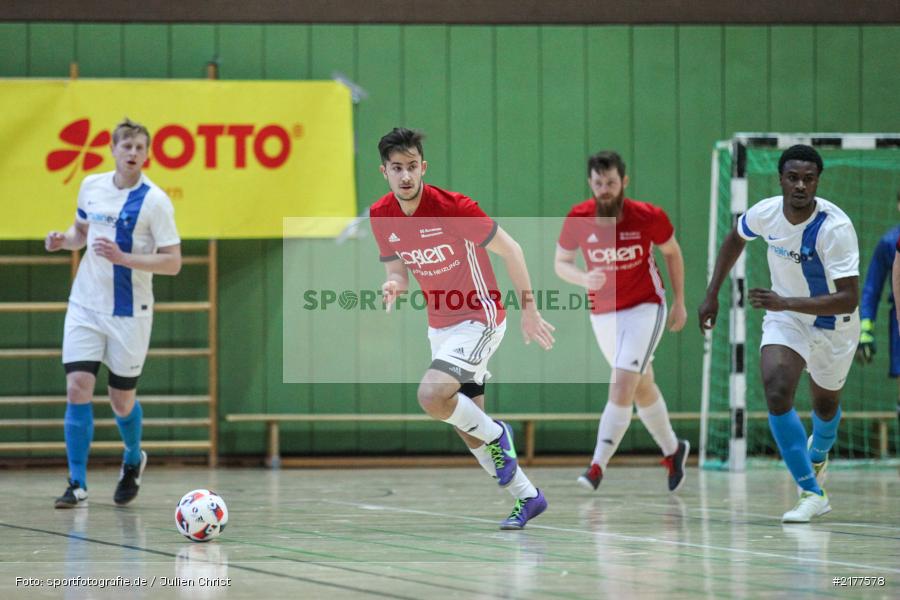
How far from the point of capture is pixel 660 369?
1057 centimetres

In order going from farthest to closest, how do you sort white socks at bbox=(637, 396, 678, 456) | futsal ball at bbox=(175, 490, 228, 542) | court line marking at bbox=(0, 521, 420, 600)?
white socks at bbox=(637, 396, 678, 456), futsal ball at bbox=(175, 490, 228, 542), court line marking at bbox=(0, 521, 420, 600)

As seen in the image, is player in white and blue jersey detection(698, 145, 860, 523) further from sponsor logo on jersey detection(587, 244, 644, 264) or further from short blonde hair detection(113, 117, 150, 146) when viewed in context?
short blonde hair detection(113, 117, 150, 146)

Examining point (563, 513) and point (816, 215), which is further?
point (563, 513)

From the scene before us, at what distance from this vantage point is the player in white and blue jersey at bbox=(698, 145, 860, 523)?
5.90 meters

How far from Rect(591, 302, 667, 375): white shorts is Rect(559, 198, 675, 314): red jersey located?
5cm

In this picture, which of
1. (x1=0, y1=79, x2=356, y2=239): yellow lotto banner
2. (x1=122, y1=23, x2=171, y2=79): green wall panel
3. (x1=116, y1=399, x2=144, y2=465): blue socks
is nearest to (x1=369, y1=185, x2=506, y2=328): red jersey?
(x1=116, y1=399, x2=144, y2=465): blue socks

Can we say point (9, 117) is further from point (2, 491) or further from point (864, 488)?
point (864, 488)

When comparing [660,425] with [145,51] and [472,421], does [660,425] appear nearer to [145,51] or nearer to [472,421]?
[472,421]

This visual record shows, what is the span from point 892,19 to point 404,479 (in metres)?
5.86

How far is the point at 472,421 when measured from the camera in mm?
5496

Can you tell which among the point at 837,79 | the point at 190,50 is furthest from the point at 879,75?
the point at 190,50

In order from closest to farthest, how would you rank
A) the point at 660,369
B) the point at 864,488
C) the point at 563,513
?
the point at 563,513
the point at 864,488
the point at 660,369

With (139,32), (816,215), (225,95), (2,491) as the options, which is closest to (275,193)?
(225,95)

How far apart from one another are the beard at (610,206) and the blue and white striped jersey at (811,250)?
127 cm
